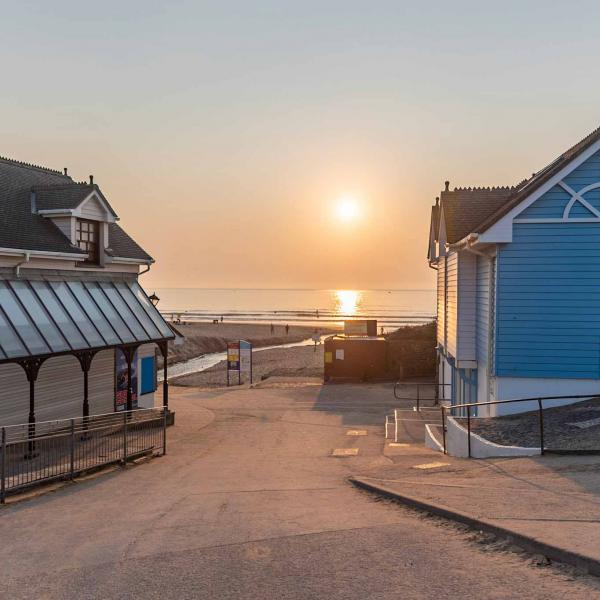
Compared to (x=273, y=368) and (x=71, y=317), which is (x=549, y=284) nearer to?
(x=71, y=317)

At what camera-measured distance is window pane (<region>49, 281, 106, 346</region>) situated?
18.7 meters

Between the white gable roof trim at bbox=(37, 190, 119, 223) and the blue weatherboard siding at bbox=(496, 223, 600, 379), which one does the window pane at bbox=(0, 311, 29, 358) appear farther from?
the blue weatherboard siding at bbox=(496, 223, 600, 379)

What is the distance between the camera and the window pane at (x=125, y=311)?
21.0m

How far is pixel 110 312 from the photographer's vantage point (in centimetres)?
2059

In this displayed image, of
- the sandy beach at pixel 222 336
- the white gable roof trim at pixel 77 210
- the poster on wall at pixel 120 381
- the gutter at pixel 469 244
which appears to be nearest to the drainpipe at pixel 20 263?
the white gable roof trim at pixel 77 210

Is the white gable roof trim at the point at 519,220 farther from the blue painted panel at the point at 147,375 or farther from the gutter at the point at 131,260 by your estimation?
the blue painted panel at the point at 147,375

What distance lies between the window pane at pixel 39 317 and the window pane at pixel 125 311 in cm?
351

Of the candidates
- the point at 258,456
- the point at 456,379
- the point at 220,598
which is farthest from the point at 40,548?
the point at 456,379

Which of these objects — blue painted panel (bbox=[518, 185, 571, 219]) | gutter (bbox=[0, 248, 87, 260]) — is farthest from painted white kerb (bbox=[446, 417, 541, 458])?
gutter (bbox=[0, 248, 87, 260])

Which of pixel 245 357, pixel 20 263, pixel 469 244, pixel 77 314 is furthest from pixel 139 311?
pixel 245 357

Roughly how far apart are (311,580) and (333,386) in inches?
1093

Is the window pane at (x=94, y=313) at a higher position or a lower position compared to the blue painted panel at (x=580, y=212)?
lower

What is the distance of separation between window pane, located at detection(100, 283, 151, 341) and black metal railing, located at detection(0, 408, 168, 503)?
4.52 meters

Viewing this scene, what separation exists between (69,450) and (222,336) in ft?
231
